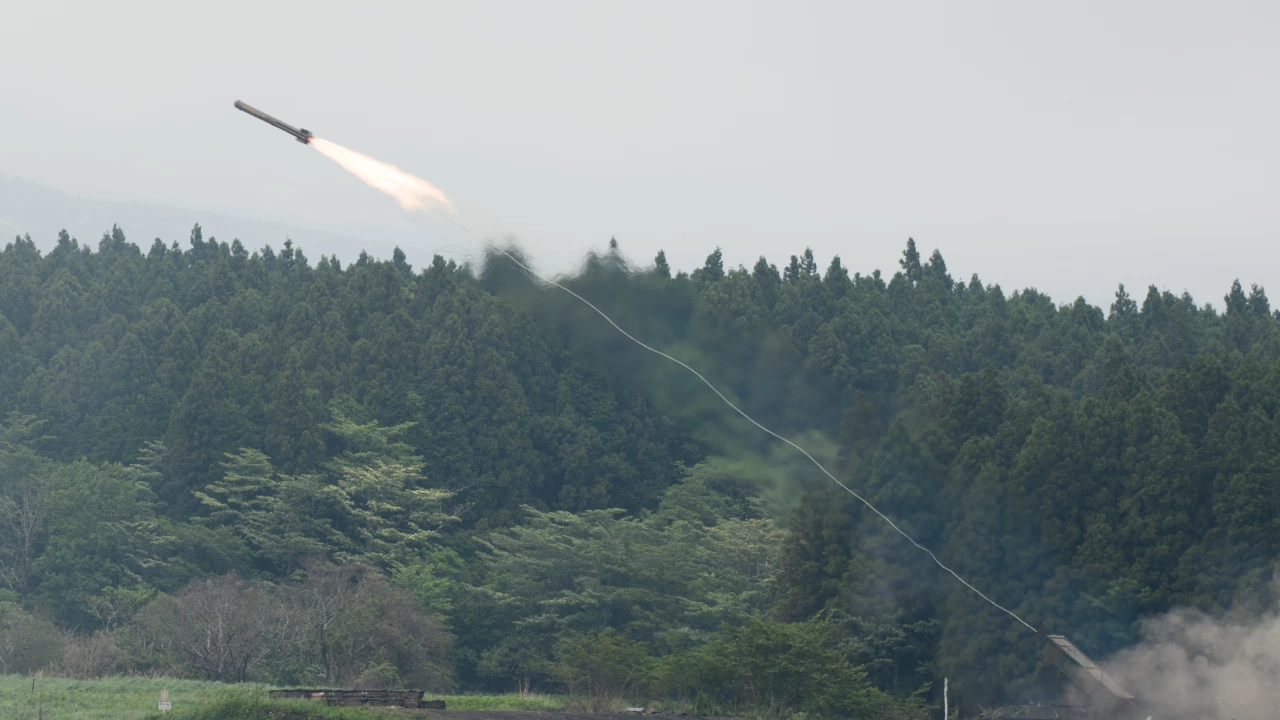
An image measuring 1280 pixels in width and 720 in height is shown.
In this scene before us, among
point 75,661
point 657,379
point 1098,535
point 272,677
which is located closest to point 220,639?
point 272,677

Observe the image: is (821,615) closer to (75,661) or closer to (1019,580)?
(1019,580)

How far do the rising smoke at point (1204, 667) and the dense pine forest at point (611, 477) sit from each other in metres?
1.31

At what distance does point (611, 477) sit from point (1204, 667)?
42459 mm

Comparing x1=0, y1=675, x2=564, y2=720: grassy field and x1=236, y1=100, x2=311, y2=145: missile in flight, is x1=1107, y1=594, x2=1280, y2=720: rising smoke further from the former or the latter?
x1=236, y1=100, x2=311, y2=145: missile in flight

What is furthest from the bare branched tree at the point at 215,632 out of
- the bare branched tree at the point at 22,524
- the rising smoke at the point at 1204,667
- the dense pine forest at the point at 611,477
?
the rising smoke at the point at 1204,667

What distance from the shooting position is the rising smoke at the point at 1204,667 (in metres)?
43.0

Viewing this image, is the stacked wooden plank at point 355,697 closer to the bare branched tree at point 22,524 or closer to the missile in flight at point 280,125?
the missile in flight at point 280,125

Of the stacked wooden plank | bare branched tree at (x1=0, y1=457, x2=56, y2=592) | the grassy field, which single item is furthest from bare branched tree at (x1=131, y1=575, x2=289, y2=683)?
bare branched tree at (x1=0, y1=457, x2=56, y2=592)

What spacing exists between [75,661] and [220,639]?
5.42m

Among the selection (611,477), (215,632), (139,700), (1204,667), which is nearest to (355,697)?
(139,700)

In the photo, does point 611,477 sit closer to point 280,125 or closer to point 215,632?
Result: point 215,632

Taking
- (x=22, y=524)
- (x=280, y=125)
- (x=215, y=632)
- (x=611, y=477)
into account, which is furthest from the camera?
(x=611, y=477)

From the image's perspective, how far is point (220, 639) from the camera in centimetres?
5247

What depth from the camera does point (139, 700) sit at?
41312 mm
